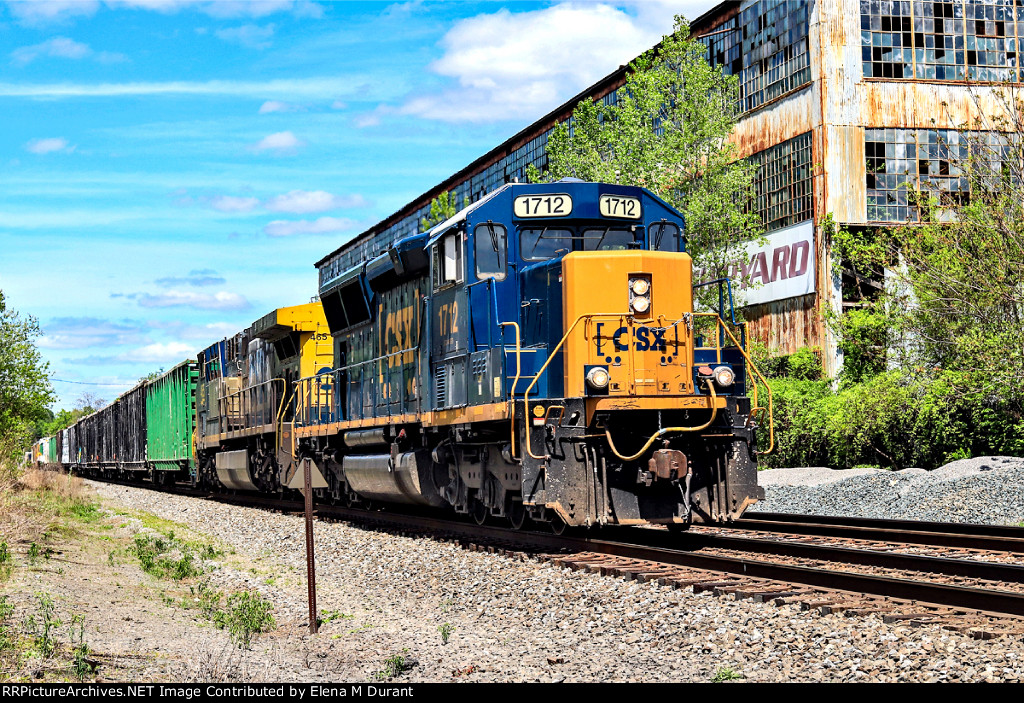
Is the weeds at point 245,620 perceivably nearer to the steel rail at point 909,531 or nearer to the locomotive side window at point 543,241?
the locomotive side window at point 543,241

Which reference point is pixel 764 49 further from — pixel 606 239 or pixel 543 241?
pixel 543 241

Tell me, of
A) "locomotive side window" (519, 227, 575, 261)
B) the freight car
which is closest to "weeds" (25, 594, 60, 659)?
"locomotive side window" (519, 227, 575, 261)

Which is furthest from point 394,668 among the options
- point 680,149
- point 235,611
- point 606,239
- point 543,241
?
point 680,149

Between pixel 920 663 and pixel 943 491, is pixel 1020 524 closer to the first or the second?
A: pixel 943 491

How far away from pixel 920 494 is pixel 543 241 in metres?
8.30

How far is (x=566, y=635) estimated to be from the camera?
8.01 metres

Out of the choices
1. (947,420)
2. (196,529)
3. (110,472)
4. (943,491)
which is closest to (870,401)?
(947,420)

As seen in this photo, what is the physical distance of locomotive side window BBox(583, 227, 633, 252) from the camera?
1254 centimetres

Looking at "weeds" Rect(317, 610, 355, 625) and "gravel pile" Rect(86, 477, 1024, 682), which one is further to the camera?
"weeds" Rect(317, 610, 355, 625)

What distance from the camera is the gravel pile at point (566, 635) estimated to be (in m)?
6.45

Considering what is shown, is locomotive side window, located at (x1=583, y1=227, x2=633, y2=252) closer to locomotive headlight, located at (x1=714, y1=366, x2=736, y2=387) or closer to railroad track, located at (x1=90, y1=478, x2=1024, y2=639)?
locomotive headlight, located at (x1=714, y1=366, x2=736, y2=387)

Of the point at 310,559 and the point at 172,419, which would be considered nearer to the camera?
the point at 310,559

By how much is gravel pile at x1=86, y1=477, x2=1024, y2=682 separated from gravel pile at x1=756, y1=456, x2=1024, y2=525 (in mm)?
7686

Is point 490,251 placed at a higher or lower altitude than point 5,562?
higher
